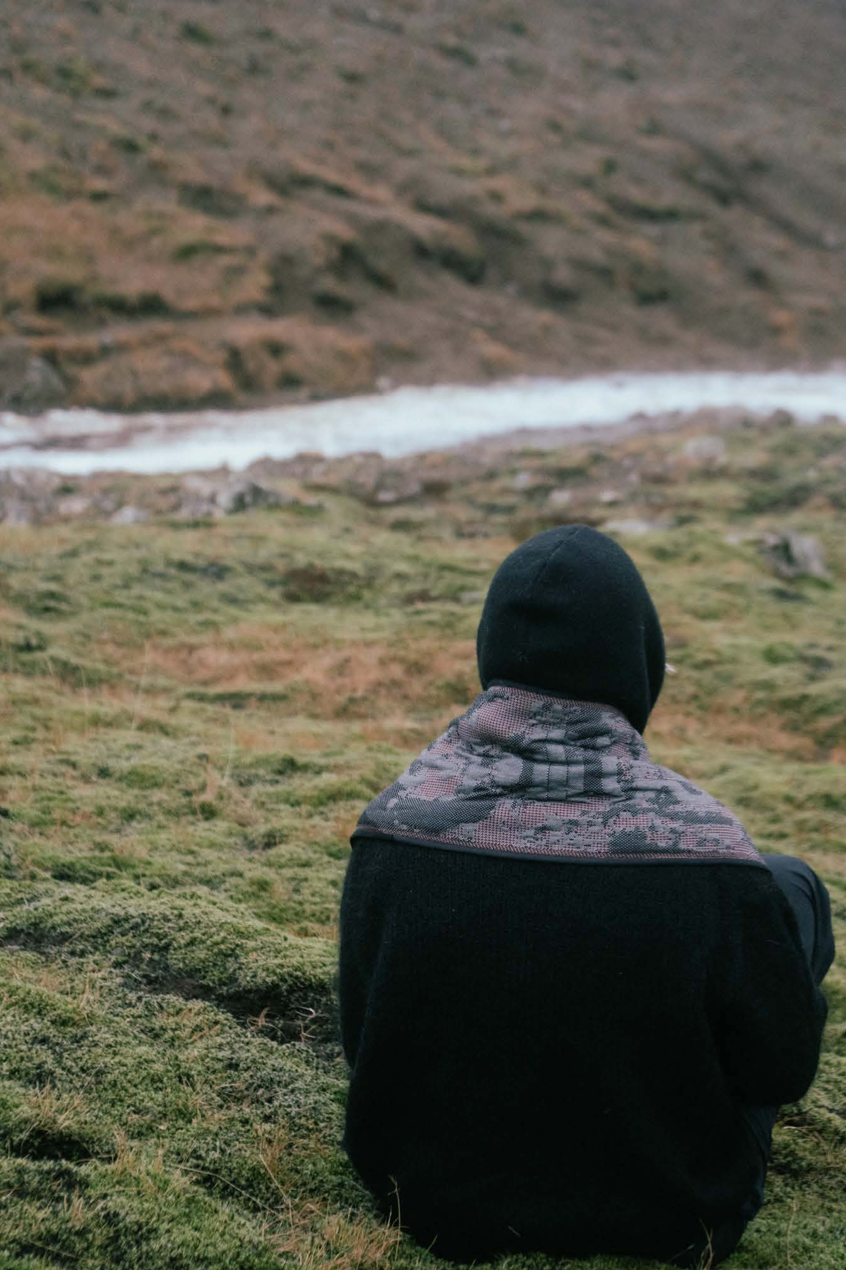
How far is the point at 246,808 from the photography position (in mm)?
5312

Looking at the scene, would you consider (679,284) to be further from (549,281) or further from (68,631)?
(68,631)

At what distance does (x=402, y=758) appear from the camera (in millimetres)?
6164

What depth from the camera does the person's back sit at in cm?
243

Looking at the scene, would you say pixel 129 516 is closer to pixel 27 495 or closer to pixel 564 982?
pixel 27 495

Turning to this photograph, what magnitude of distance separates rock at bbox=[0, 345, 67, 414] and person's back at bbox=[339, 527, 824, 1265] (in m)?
21.9

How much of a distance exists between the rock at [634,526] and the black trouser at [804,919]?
9346 mm

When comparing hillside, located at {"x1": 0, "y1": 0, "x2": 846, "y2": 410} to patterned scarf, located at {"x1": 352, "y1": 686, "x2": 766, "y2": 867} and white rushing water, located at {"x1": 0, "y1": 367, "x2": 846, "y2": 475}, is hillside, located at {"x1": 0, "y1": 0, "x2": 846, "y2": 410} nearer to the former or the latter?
white rushing water, located at {"x1": 0, "y1": 367, "x2": 846, "y2": 475}

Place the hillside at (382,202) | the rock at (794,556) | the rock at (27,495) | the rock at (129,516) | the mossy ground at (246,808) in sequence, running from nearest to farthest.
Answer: the mossy ground at (246,808), the rock at (794,556), the rock at (129,516), the rock at (27,495), the hillside at (382,202)

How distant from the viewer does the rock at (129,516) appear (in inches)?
482

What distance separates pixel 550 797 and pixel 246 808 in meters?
3.02

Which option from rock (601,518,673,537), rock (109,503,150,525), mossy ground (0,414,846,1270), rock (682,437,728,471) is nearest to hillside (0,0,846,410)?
rock (109,503,150,525)

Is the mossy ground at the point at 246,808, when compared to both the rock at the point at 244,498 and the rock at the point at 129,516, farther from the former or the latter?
the rock at the point at 129,516

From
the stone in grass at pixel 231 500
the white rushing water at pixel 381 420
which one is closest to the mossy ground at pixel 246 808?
the stone in grass at pixel 231 500

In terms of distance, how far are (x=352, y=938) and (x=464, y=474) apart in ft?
46.8
